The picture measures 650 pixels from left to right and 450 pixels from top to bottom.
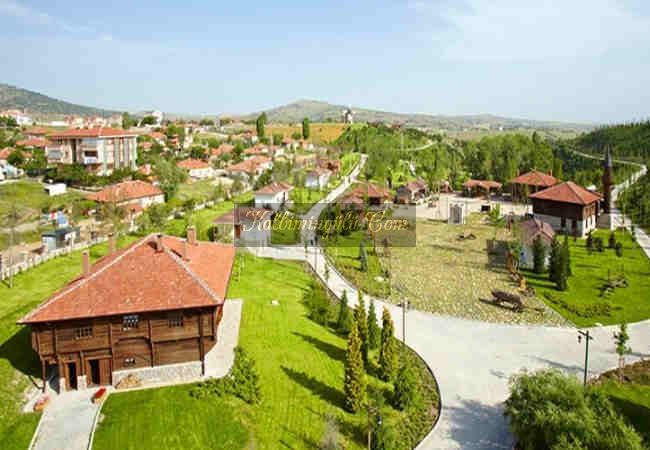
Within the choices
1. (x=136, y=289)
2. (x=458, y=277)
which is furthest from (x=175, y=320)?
(x=458, y=277)

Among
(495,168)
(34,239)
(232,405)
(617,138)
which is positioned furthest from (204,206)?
(617,138)

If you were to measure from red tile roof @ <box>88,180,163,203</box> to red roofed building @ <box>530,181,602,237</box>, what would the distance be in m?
37.4

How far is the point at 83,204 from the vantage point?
146ft

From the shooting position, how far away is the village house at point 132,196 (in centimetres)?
4459

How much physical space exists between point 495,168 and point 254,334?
63457 mm

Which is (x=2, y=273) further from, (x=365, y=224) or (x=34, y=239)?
(x=365, y=224)

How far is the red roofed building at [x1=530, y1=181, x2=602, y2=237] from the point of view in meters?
43.2

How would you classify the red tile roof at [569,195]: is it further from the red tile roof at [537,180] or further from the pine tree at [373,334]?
the pine tree at [373,334]

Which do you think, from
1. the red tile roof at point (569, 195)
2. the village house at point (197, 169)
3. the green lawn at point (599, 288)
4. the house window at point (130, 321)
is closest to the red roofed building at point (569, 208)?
the red tile roof at point (569, 195)

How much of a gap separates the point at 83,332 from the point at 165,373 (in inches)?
125

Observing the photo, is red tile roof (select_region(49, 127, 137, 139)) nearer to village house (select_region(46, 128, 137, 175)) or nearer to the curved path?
village house (select_region(46, 128, 137, 175))

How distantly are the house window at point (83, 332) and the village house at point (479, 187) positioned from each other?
58.0 m

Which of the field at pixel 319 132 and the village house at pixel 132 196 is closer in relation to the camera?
the village house at pixel 132 196

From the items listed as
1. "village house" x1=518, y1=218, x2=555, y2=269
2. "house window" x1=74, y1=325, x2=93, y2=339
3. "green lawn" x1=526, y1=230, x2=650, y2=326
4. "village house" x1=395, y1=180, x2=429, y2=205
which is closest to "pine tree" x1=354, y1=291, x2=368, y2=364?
"house window" x1=74, y1=325, x2=93, y2=339
